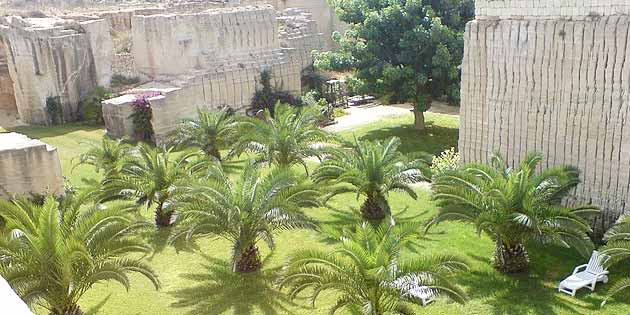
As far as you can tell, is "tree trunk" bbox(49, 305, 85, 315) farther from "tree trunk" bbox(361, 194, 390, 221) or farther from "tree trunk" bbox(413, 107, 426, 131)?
"tree trunk" bbox(413, 107, 426, 131)

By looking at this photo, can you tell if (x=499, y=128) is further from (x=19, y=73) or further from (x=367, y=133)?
(x=19, y=73)

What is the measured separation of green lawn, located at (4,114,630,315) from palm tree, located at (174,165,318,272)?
0.67 meters

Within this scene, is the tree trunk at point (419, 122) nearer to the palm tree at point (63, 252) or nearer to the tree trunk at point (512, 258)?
the tree trunk at point (512, 258)

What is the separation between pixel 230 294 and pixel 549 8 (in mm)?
7830

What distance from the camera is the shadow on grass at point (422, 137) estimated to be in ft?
60.1

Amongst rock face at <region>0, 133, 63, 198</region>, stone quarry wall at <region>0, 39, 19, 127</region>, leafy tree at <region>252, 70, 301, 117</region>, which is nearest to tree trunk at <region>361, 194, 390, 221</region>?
rock face at <region>0, 133, 63, 198</region>

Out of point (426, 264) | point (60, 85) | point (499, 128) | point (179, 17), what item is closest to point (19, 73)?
point (60, 85)

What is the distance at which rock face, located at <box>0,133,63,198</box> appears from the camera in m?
12.2

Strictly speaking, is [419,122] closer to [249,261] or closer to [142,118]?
[142,118]

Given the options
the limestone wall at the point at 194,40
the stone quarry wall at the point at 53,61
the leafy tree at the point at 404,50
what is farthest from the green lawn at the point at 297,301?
the stone quarry wall at the point at 53,61

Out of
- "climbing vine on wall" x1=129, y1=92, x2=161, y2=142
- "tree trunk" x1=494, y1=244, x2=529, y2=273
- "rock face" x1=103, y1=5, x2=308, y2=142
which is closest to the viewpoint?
"tree trunk" x1=494, y1=244, x2=529, y2=273

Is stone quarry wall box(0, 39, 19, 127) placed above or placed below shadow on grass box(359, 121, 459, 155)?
above

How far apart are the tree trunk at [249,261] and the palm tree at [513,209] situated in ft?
9.78

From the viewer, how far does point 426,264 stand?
777 cm
